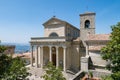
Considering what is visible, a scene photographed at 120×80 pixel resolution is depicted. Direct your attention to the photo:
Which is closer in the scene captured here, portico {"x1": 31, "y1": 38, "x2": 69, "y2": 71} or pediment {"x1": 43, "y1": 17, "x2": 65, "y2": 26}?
portico {"x1": 31, "y1": 38, "x2": 69, "y2": 71}

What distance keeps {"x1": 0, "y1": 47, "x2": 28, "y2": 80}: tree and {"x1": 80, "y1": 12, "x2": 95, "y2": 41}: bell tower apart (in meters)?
20.6

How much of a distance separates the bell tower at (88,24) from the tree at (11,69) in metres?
20.6

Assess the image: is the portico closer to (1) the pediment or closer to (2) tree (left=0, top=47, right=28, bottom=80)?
(1) the pediment

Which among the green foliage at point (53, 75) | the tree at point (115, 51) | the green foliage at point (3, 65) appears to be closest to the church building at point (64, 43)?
the green foliage at point (53, 75)

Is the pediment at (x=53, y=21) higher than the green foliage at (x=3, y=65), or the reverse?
the pediment at (x=53, y=21)

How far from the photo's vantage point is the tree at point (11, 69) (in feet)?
48.5

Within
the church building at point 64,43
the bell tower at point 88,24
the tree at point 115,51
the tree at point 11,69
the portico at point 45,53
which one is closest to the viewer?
the tree at point 115,51

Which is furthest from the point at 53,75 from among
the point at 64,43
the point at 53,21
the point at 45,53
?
the point at 53,21

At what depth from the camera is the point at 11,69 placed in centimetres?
1574

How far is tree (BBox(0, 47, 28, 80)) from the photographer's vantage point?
14.8m

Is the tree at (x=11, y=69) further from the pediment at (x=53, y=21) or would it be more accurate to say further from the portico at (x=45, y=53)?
the pediment at (x=53, y=21)

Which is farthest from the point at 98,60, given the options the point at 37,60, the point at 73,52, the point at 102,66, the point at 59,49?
the point at 37,60

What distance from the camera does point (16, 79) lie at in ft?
52.0

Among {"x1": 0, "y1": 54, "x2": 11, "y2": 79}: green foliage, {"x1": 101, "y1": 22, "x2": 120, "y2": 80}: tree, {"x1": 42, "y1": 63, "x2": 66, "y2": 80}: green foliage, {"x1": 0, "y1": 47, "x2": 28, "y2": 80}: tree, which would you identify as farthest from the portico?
{"x1": 101, "y1": 22, "x2": 120, "y2": 80}: tree
